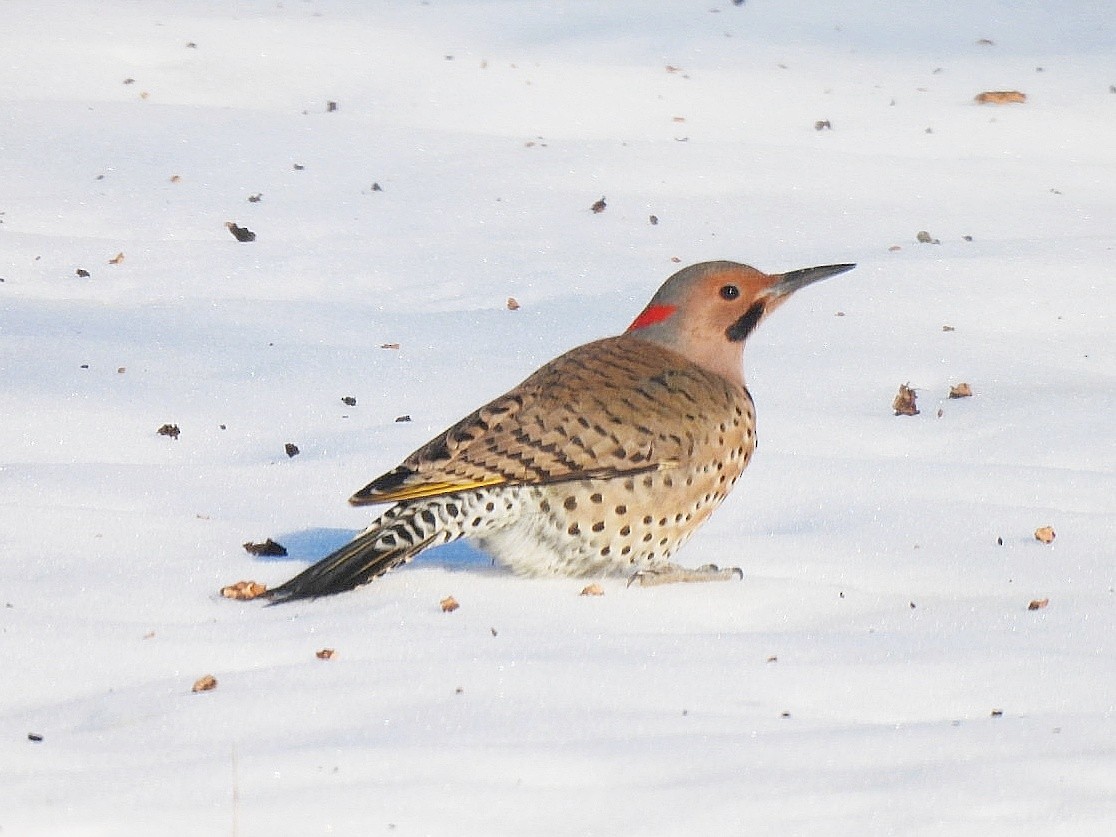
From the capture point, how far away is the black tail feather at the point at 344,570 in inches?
165

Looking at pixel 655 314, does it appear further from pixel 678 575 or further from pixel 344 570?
pixel 344 570

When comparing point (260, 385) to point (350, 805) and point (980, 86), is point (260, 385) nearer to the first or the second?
point (350, 805)

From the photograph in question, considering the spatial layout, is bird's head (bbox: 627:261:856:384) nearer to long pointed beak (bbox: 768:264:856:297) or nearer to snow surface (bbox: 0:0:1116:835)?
long pointed beak (bbox: 768:264:856:297)

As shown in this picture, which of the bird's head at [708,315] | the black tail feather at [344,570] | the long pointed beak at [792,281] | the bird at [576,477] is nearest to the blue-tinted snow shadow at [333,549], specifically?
the bird at [576,477]

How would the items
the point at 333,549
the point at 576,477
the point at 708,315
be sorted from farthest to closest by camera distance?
the point at 708,315 → the point at 333,549 → the point at 576,477

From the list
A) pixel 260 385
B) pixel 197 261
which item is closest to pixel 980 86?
pixel 197 261

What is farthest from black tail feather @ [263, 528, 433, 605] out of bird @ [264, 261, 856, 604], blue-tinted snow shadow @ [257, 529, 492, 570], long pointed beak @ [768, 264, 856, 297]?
long pointed beak @ [768, 264, 856, 297]

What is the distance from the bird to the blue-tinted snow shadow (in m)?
0.20

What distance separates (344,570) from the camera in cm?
421

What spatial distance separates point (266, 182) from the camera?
328 inches

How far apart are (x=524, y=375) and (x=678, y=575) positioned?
182 centimetres

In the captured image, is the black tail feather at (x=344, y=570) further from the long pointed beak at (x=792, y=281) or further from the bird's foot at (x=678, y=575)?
the long pointed beak at (x=792, y=281)

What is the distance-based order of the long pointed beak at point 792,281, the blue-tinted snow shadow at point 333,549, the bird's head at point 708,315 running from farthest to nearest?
the long pointed beak at point 792,281, the bird's head at point 708,315, the blue-tinted snow shadow at point 333,549

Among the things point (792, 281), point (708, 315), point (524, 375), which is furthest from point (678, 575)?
point (524, 375)
